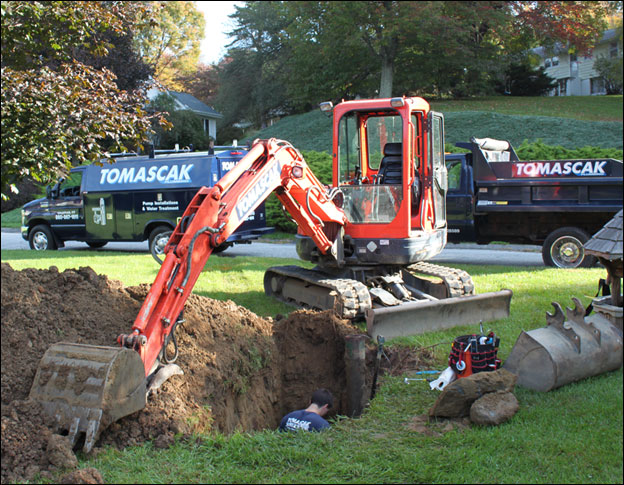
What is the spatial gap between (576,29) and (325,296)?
434 cm

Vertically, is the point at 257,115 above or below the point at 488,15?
Answer: above

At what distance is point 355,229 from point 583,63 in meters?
3.80

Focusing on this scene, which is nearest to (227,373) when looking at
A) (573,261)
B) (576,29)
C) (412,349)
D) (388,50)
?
(412,349)

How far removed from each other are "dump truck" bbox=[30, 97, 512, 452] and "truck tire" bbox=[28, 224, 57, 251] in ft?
33.6

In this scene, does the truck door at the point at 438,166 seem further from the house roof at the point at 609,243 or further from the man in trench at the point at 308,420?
the man in trench at the point at 308,420

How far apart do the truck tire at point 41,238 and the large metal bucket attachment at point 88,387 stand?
13889 millimetres

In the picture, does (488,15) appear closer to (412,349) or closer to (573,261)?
(412,349)

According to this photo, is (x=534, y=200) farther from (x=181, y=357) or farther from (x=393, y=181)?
(x=181, y=357)

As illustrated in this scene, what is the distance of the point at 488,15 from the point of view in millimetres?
8516

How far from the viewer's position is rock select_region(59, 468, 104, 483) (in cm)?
407

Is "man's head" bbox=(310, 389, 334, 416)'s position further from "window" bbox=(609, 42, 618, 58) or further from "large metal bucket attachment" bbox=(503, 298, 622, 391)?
"window" bbox=(609, 42, 618, 58)

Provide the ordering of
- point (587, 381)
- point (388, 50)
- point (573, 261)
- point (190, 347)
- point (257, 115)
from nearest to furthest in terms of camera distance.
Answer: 1. point (587, 381)
2. point (190, 347)
3. point (573, 261)
4. point (388, 50)
5. point (257, 115)

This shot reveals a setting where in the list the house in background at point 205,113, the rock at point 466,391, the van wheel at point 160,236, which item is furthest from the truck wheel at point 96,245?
the house in background at point 205,113

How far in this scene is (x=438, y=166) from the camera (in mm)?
8797
